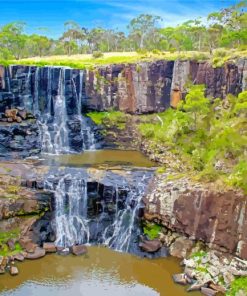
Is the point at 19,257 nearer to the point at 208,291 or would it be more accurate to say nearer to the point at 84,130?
the point at 208,291

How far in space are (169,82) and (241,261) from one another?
25663 millimetres

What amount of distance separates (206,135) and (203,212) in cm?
1024

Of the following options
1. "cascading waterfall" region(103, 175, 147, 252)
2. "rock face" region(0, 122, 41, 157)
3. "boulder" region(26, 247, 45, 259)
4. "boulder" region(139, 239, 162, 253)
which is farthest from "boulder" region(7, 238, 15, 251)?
"rock face" region(0, 122, 41, 157)

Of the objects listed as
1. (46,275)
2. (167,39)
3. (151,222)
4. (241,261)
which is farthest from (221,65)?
(167,39)

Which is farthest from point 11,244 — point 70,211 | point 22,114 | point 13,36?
point 13,36

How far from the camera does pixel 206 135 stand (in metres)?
34.4

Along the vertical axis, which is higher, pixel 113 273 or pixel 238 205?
pixel 238 205

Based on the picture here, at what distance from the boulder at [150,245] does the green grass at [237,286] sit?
17.1ft

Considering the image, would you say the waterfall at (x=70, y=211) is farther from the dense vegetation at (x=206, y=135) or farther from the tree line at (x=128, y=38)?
the tree line at (x=128, y=38)

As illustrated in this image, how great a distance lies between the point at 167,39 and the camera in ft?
242

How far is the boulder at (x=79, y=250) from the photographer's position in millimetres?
25700

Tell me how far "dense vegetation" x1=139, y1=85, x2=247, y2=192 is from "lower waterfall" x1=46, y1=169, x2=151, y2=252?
195 inches

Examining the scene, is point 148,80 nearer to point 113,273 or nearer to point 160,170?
point 160,170

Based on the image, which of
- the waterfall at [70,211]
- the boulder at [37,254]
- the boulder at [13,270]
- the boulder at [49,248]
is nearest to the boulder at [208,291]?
the waterfall at [70,211]
